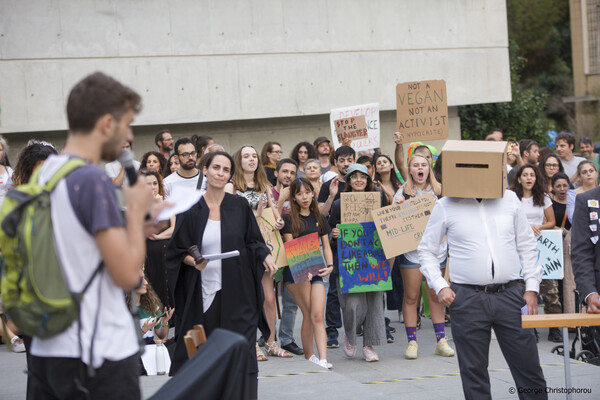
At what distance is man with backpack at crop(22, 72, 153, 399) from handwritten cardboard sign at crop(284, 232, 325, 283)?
5.33m

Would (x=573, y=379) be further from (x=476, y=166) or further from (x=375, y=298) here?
(x=476, y=166)

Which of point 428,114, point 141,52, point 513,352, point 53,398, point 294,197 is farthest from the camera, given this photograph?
point 141,52

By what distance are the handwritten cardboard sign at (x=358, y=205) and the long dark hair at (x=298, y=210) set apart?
34 centimetres

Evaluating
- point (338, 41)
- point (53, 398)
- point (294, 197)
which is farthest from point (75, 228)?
point (338, 41)

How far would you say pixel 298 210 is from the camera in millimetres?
8805

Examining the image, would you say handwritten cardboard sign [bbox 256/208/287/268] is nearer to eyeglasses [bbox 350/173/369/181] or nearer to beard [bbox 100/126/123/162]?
eyeglasses [bbox 350/173/369/181]

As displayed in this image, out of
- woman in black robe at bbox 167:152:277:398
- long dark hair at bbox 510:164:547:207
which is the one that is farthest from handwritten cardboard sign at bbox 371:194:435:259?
woman in black robe at bbox 167:152:277:398

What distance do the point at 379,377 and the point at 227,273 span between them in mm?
2781

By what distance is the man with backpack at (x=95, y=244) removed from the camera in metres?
2.94

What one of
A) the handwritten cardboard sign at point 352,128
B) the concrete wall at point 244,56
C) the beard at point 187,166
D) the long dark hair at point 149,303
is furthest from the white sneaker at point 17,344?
the concrete wall at point 244,56

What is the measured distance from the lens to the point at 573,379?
764 cm

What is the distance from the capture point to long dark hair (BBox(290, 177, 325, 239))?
8633mm

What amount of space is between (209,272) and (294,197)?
2650 millimetres

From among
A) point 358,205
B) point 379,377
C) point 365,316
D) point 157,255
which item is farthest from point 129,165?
point 157,255
